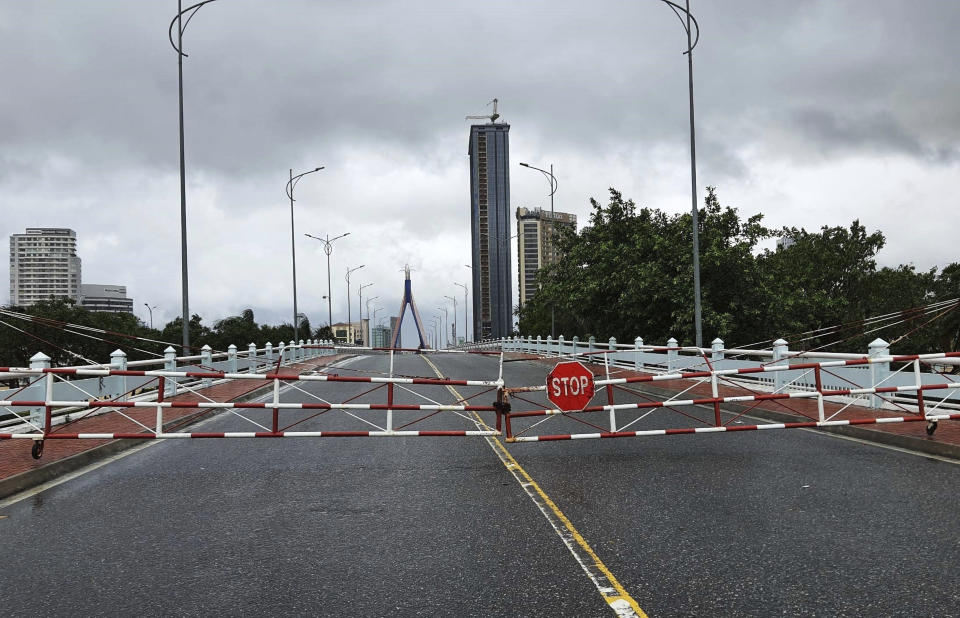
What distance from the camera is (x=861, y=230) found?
53.6 metres

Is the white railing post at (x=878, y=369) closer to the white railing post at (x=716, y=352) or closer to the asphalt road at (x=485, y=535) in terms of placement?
the asphalt road at (x=485, y=535)

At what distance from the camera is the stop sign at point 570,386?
32.9ft

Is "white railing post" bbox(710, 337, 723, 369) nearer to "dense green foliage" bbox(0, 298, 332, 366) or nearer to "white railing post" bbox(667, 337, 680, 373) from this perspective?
"white railing post" bbox(667, 337, 680, 373)

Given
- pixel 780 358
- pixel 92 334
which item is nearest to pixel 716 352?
pixel 780 358

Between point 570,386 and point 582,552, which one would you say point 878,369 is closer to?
point 570,386

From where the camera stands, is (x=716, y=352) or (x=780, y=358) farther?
(x=716, y=352)

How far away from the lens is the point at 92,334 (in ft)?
138

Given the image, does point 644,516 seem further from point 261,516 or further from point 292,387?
point 292,387

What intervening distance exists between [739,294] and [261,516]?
88.2ft

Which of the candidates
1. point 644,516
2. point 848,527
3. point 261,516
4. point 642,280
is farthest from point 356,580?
point 642,280

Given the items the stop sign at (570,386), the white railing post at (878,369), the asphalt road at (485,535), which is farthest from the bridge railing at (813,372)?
the asphalt road at (485,535)

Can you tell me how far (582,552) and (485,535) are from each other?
904 millimetres

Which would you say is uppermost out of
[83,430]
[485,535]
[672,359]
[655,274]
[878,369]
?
[655,274]

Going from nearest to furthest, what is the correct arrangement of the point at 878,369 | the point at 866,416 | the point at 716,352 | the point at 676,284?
the point at 866,416, the point at 878,369, the point at 716,352, the point at 676,284
